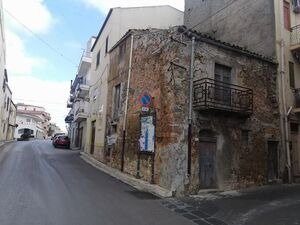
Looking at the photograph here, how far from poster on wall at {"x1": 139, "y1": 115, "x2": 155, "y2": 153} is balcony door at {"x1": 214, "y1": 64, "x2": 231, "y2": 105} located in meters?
2.83

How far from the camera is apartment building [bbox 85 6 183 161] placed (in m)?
18.3

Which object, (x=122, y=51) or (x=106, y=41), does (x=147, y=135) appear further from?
(x=106, y=41)

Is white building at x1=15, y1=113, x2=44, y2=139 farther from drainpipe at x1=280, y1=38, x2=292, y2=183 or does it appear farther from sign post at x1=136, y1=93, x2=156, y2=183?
drainpipe at x1=280, y1=38, x2=292, y2=183

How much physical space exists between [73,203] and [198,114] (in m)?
5.73

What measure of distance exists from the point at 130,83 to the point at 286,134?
26.3 feet

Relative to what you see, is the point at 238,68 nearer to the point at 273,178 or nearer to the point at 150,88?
the point at 150,88

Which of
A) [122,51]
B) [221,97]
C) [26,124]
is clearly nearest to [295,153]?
[221,97]

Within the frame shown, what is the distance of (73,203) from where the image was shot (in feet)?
25.6

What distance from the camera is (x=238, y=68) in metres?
13.1

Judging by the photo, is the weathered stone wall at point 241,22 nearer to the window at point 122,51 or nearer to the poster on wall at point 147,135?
the window at point 122,51

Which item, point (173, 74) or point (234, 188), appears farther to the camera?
point (234, 188)

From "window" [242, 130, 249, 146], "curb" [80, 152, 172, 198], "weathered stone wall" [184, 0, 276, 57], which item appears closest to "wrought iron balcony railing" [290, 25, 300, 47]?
"weathered stone wall" [184, 0, 276, 57]

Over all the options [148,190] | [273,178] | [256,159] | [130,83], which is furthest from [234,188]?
[130,83]

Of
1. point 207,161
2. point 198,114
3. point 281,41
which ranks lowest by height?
point 207,161
